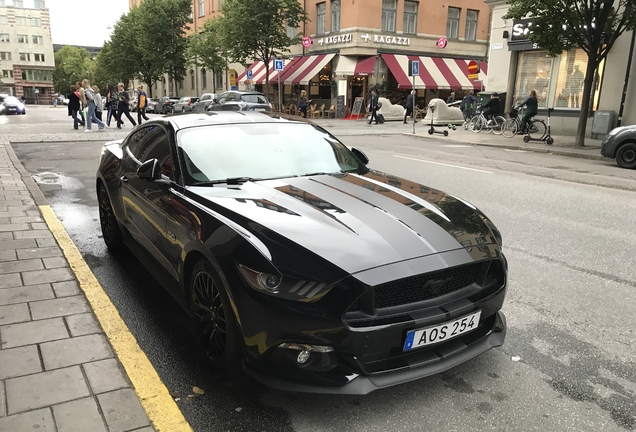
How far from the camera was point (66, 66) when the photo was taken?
364ft

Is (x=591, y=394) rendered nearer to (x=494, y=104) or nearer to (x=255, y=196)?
(x=255, y=196)

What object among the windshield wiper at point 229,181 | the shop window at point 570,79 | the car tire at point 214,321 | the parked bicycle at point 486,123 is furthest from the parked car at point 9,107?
the car tire at point 214,321

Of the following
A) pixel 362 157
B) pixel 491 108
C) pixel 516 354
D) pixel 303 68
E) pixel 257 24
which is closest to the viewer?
pixel 516 354

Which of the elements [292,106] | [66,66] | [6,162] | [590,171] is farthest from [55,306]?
[66,66]

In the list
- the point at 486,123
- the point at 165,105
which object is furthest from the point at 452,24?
the point at 165,105

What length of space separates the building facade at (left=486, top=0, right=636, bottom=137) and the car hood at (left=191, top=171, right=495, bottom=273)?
53.1 feet

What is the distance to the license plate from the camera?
8.25ft

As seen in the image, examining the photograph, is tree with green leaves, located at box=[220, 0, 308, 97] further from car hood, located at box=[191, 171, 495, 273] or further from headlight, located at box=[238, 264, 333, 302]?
headlight, located at box=[238, 264, 333, 302]

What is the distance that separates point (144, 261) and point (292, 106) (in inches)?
1242

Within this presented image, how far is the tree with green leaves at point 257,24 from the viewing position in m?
31.7

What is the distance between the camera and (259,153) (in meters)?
3.90

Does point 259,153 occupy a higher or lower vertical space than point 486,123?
higher

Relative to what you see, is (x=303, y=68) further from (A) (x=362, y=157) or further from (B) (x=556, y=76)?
(A) (x=362, y=157)

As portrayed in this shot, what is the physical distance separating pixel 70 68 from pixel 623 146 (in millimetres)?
119301
